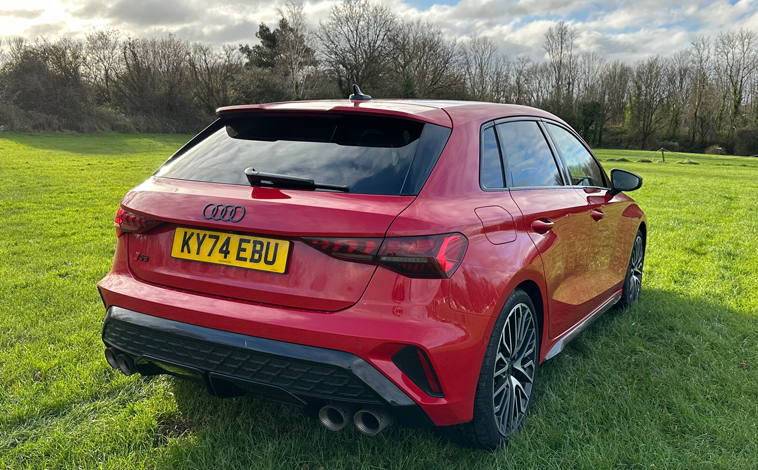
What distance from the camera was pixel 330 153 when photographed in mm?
2379

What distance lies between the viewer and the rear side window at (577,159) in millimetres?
3674

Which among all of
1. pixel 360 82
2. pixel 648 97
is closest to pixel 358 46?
pixel 360 82

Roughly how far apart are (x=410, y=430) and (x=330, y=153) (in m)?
1.42

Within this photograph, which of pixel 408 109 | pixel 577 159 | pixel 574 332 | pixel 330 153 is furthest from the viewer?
pixel 577 159

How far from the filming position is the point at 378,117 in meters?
2.41

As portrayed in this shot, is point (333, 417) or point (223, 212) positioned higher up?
point (223, 212)

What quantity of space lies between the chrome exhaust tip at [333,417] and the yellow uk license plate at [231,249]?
0.56 m

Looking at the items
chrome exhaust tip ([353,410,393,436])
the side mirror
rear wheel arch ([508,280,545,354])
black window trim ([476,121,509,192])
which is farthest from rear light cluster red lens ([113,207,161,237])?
the side mirror

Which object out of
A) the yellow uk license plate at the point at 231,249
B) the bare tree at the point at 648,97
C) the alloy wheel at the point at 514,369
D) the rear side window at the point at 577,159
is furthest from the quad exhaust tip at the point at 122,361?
the bare tree at the point at 648,97

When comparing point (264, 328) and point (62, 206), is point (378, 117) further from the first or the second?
point (62, 206)

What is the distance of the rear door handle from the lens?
9.00 feet

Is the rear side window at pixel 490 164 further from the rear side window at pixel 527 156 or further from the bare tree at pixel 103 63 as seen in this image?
the bare tree at pixel 103 63

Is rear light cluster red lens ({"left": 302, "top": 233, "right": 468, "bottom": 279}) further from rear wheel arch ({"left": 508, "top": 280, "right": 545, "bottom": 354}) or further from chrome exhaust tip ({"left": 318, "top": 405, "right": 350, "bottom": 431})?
rear wheel arch ({"left": 508, "top": 280, "right": 545, "bottom": 354})

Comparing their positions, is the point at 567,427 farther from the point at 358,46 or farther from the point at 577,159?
the point at 358,46
